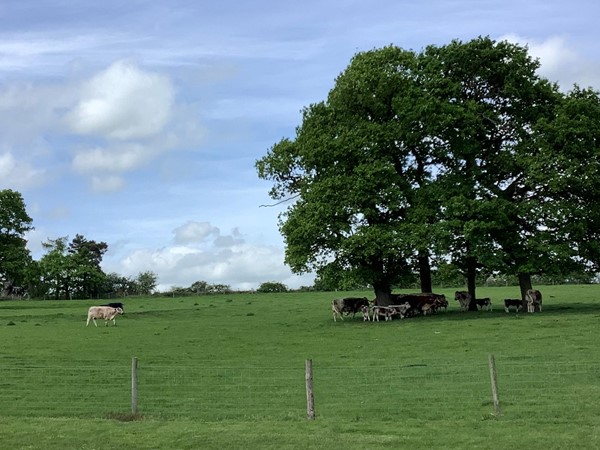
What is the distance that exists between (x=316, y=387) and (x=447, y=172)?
27.1 meters

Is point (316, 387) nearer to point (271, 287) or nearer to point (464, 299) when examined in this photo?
point (464, 299)

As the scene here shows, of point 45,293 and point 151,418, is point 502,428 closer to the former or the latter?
point 151,418

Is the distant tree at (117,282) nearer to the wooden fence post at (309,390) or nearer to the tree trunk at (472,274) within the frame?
the tree trunk at (472,274)

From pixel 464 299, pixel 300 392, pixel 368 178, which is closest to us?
pixel 300 392

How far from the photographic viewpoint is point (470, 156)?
142 feet

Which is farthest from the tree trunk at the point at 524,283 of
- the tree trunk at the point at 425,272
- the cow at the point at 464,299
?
the tree trunk at the point at 425,272

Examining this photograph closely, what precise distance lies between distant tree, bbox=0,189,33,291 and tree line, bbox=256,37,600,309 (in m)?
34.7

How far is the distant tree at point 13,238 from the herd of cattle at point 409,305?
116 ft

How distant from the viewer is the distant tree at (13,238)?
66500mm

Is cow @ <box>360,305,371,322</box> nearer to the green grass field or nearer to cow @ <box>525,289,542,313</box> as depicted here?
the green grass field

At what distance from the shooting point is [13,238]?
69312 millimetres

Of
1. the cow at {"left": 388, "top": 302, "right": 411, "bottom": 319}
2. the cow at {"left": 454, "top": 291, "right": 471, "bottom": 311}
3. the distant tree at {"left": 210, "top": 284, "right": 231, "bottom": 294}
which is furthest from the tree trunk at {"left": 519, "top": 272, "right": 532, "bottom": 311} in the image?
the distant tree at {"left": 210, "top": 284, "right": 231, "bottom": 294}

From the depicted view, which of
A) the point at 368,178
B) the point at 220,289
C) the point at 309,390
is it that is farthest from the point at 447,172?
the point at 220,289

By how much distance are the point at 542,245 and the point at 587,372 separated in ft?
66.9
